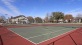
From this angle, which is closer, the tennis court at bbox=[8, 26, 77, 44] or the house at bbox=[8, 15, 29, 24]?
the tennis court at bbox=[8, 26, 77, 44]

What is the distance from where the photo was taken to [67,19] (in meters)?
97.8

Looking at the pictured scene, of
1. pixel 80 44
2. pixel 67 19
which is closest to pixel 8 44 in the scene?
pixel 80 44

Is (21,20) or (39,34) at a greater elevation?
(21,20)

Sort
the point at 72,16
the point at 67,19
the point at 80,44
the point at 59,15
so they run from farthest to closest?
the point at 72,16 → the point at 67,19 → the point at 59,15 → the point at 80,44

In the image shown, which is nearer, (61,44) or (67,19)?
(61,44)

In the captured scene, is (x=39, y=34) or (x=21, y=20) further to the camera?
(x=21, y=20)

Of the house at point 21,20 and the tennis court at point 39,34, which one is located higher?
the house at point 21,20

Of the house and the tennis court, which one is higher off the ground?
the house

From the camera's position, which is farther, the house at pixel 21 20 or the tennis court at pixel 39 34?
the house at pixel 21 20

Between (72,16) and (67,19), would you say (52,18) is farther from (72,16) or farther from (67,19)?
(72,16)

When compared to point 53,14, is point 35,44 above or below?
below

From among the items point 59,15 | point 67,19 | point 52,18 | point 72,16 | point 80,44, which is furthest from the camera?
point 72,16

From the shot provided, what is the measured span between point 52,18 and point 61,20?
7.31m

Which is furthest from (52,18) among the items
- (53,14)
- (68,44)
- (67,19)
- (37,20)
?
(68,44)
